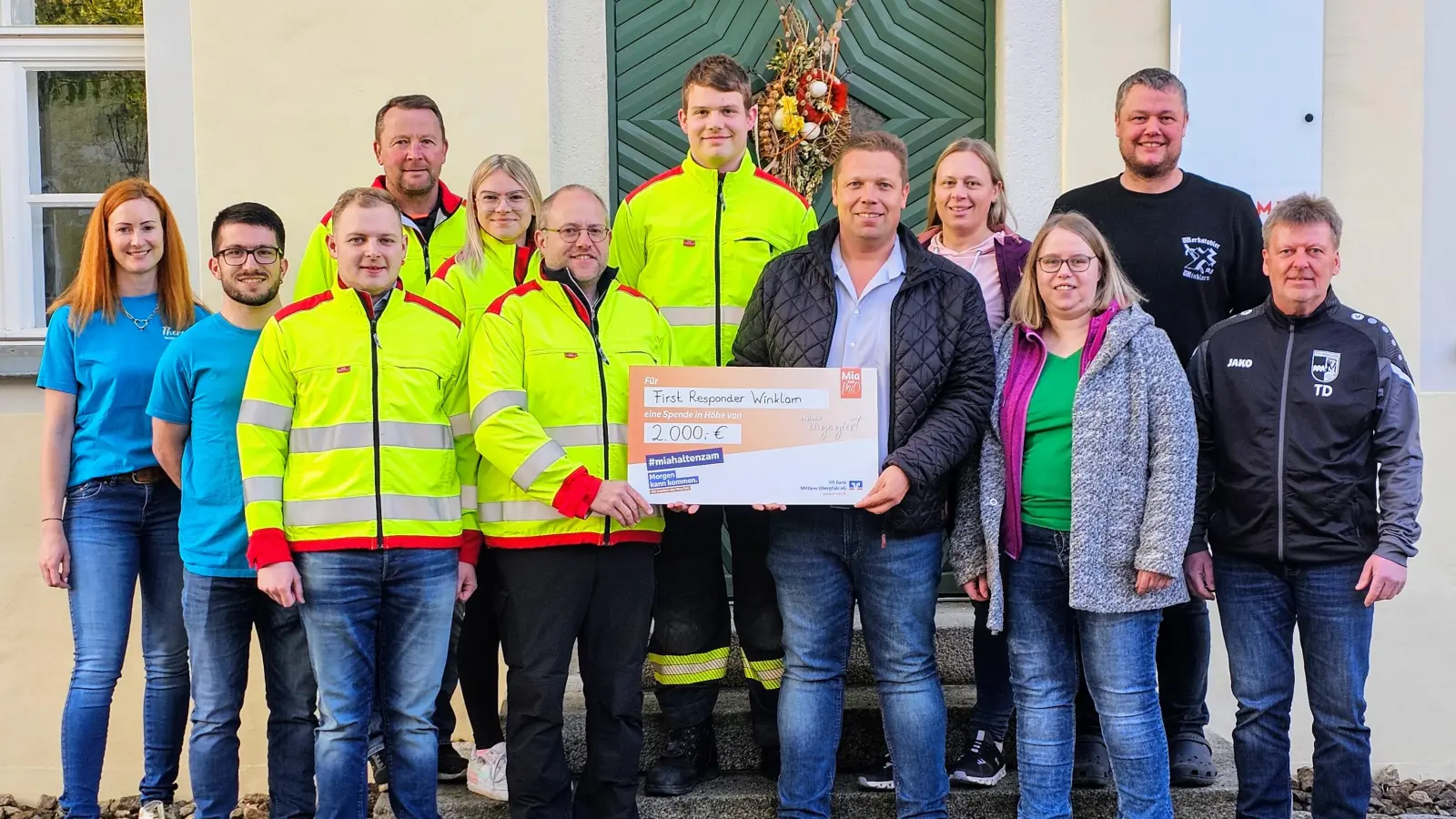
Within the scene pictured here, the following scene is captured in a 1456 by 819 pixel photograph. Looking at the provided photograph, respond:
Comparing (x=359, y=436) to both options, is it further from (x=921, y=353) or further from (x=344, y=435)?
(x=921, y=353)

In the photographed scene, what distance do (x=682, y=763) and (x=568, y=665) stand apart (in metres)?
0.66

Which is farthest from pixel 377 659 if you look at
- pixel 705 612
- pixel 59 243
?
pixel 59 243

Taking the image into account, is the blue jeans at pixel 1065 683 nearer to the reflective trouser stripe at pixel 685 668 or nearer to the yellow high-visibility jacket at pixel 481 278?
the reflective trouser stripe at pixel 685 668

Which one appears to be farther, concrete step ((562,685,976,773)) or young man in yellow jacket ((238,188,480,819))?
concrete step ((562,685,976,773))

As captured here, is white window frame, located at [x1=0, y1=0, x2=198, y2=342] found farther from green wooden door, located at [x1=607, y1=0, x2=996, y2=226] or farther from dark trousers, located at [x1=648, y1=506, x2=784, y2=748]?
dark trousers, located at [x1=648, y1=506, x2=784, y2=748]

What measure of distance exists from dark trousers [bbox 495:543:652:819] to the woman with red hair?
3.79 ft

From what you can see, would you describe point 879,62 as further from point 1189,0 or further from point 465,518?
point 465,518

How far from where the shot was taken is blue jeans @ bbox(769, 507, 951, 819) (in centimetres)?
346

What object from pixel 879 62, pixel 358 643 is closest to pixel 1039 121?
pixel 879 62

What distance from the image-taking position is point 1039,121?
17.0 ft

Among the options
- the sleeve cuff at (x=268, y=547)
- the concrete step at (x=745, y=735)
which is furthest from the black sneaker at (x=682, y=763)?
the sleeve cuff at (x=268, y=547)

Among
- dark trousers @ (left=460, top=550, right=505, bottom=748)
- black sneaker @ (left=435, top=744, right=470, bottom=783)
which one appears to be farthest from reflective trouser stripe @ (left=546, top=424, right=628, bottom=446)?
black sneaker @ (left=435, top=744, right=470, bottom=783)

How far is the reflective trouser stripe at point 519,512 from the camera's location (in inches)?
134

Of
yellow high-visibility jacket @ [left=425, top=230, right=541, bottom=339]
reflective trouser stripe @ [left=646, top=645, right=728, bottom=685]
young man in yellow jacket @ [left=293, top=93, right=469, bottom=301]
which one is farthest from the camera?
young man in yellow jacket @ [left=293, top=93, right=469, bottom=301]
